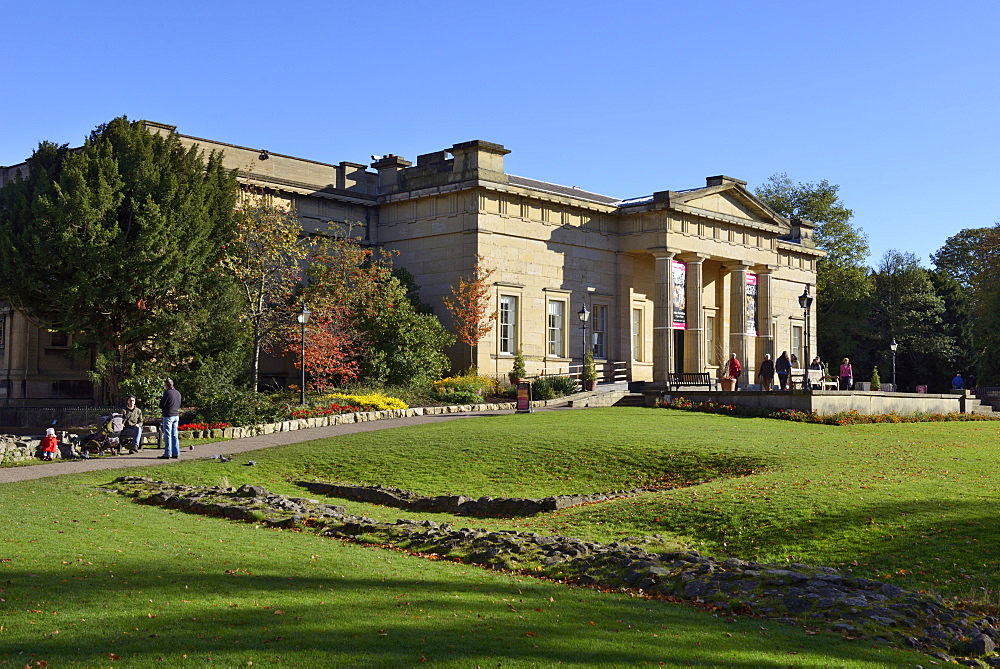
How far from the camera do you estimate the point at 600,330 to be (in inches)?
1877

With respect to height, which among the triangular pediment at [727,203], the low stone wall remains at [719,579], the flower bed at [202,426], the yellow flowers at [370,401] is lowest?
the low stone wall remains at [719,579]

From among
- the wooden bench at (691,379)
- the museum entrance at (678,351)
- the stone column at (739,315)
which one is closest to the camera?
the wooden bench at (691,379)

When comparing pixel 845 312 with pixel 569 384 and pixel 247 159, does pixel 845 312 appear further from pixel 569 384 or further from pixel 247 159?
pixel 247 159

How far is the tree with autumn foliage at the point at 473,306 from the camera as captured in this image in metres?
41.1

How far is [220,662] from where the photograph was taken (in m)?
8.12

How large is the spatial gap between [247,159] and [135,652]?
3573 centimetres

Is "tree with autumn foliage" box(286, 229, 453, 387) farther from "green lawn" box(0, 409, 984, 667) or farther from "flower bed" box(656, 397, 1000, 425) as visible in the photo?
"green lawn" box(0, 409, 984, 667)

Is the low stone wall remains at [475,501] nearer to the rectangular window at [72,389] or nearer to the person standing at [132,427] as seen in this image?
the person standing at [132,427]

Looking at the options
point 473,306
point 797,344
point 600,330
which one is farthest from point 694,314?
point 797,344

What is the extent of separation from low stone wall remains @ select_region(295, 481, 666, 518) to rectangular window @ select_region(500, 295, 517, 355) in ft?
75.7

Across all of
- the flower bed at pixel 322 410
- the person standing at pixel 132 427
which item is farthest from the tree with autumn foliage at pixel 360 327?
the person standing at pixel 132 427

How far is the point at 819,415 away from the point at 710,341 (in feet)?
64.9

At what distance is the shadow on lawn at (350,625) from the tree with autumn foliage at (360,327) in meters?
25.0

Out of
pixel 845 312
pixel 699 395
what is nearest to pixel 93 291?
pixel 699 395
